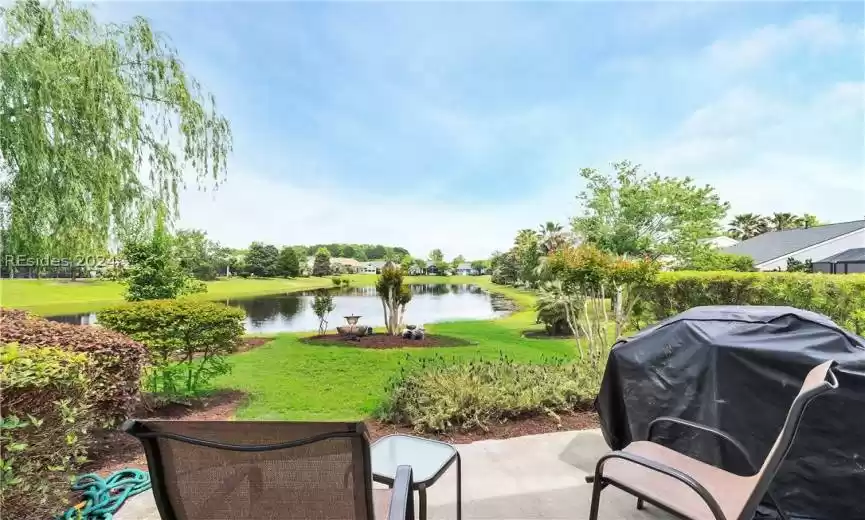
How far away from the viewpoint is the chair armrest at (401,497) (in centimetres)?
128

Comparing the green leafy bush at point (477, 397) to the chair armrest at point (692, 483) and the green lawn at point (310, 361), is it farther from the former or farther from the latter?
the chair armrest at point (692, 483)

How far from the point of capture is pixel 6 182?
396cm

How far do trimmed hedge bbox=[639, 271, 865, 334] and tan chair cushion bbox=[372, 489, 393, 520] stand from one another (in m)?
5.55

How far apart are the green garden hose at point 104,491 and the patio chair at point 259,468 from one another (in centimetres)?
133

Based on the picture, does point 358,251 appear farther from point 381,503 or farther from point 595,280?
point 381,503

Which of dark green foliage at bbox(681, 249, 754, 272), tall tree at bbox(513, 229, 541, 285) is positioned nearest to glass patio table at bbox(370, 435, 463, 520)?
dark green foliage at bbox(681, 249, 754, 272)

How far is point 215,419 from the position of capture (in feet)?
11.9

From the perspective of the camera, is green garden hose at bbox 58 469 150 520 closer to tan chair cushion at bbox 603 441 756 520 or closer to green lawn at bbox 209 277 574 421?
green lawn at bbox 209 277 574 421

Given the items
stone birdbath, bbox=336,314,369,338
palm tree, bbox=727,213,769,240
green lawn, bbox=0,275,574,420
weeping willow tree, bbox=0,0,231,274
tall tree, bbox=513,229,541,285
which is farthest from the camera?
palm tree, bbox=727,213,769,240

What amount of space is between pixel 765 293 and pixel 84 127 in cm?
844

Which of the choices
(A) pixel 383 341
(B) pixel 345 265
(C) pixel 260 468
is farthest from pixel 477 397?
(B) pixel 345 265

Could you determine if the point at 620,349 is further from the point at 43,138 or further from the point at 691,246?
the point at 691,246

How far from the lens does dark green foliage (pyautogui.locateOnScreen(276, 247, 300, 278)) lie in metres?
33.3

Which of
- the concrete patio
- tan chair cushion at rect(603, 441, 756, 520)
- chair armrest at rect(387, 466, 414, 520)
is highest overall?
chair armrest at rect(387, 466, 414, 520)
